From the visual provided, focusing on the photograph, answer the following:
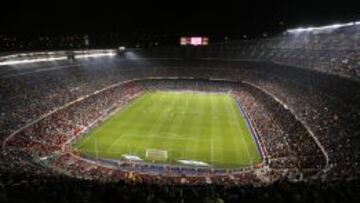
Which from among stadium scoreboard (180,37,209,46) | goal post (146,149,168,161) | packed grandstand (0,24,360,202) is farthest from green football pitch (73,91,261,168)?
stadium scoreboard (180,37,209,46)

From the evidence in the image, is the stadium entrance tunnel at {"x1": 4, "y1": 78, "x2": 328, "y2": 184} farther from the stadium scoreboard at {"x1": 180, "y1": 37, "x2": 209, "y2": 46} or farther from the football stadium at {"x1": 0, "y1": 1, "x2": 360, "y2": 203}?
the stadium scoreboard at {"x1": 180, "y1": 37, "x2": 209, "y2": 46}

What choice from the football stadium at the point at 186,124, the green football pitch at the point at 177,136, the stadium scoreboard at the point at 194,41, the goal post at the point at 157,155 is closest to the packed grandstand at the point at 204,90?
the football stadium at the point at 186,124

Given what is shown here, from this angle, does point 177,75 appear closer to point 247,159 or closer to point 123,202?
point 247,159

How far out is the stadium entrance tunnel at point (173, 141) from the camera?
30.9 m

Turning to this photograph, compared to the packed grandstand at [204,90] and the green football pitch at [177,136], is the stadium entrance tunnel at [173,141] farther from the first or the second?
the packed grandstand at [204,90]

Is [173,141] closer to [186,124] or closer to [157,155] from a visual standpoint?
[157,155]

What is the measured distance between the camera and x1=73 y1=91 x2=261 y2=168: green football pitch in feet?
116

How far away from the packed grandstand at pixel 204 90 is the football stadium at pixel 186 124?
13 centimetres

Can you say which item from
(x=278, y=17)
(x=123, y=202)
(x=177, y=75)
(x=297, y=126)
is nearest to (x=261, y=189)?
(x=123, y=202)

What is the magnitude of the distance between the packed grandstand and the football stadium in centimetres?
13

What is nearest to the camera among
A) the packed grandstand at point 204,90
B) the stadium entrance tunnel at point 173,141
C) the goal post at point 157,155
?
the packed grandstand at point 204,90

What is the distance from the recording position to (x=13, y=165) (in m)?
24.3

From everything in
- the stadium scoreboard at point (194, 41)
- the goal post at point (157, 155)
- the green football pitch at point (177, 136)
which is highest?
the stadium scoreboard at point (194, 41)

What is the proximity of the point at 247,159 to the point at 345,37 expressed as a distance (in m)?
29.7
